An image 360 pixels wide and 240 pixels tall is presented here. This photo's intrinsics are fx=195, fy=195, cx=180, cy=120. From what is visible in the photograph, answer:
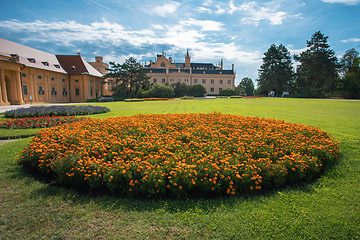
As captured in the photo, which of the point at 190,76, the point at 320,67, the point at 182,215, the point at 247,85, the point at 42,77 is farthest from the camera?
the point at 247,85

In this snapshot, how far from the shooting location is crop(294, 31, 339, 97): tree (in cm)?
4682

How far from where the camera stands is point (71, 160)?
14.1ft

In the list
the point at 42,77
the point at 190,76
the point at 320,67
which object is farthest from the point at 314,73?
the point at 42,77

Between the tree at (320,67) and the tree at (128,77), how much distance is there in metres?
42.9

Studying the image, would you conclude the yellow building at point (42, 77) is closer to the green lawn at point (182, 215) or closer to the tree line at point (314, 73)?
the green lawn at point (182, 215)

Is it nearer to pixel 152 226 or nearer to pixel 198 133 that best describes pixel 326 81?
pixel 198 133

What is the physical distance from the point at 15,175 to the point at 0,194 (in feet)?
3.23

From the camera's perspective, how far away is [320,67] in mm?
49344

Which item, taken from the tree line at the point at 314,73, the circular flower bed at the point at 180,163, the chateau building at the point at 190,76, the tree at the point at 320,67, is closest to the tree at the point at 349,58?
the tree line at the point at 314,73

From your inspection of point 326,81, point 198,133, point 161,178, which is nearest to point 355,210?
point 161,178

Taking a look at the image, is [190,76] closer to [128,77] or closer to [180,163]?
[128,77]

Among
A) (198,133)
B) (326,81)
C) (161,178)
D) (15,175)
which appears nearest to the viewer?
(161,178)

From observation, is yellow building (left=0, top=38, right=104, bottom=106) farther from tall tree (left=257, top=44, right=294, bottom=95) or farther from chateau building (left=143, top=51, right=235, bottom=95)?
tall tree (left=257, top=44, right=294, bottom=95)

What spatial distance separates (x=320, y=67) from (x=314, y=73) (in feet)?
5.96
